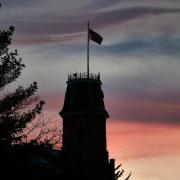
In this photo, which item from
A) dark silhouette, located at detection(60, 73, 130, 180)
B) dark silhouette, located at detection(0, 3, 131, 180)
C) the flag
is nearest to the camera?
dark silhouette, located at detection(0, 3, 131, 180)

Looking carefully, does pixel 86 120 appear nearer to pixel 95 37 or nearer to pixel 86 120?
pixel 86 120

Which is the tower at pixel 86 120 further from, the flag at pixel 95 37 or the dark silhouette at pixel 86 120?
the flag at pixel 95 37

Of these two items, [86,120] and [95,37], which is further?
[86,120]

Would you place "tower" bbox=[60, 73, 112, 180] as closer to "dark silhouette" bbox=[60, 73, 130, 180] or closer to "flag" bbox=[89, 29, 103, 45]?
"dark silhouette" bbox=[60, 73, 130, 180]

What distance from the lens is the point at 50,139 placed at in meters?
37.8

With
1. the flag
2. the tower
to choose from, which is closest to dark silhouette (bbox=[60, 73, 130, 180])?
the tower

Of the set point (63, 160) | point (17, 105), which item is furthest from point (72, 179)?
point (63, 160)

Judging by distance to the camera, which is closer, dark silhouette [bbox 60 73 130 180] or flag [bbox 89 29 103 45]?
flag [bbox 89 29 103 45]

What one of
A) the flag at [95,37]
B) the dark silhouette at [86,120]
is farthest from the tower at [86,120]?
the flag at [95,37]

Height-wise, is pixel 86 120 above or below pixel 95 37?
below

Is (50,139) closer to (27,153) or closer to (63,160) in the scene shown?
(27,153)

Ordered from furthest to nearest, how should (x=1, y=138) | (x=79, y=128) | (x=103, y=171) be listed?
1. (x=79, y=128)
2. (x=103, y=171)
3. (x=1, y=138)

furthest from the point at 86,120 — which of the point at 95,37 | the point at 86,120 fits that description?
the point at 95,37

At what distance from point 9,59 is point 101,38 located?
5049cm
